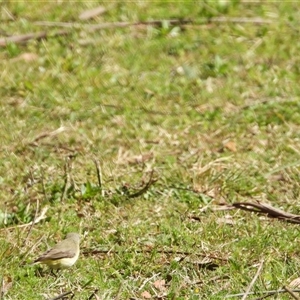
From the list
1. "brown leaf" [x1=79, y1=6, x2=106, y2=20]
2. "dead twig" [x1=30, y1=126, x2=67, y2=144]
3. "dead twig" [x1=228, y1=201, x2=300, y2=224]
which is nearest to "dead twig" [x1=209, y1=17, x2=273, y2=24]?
"brown leaf" [x1=79, y1=6, x2=106, y2=20]

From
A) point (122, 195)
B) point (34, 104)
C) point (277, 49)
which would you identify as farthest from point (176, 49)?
point (122, 195)

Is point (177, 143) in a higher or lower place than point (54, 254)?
lower

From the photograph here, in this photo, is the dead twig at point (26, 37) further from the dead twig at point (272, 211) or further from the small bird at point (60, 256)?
the small bird at point (60, 256)

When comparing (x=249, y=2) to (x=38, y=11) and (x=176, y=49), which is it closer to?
(x=176, y=49)

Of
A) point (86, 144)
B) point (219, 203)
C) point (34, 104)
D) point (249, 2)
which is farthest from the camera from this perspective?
point (249, 2)

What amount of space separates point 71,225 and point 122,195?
49 cm

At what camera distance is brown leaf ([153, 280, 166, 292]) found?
5402 mm

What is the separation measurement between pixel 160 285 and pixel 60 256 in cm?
58

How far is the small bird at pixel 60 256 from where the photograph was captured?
17.9ft

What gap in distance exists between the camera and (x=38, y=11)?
917 centimetres

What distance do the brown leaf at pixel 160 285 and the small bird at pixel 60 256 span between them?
19.3 inches

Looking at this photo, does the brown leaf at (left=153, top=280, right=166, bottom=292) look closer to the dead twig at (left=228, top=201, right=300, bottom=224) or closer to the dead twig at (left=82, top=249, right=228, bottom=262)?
the dead twig at (left=82, top=249, right=228, bottom=262)

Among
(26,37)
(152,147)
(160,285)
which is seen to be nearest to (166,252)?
(160,285)

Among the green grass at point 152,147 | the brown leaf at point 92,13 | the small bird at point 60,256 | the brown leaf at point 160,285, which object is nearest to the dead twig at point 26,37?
the green grass at point 152,147
